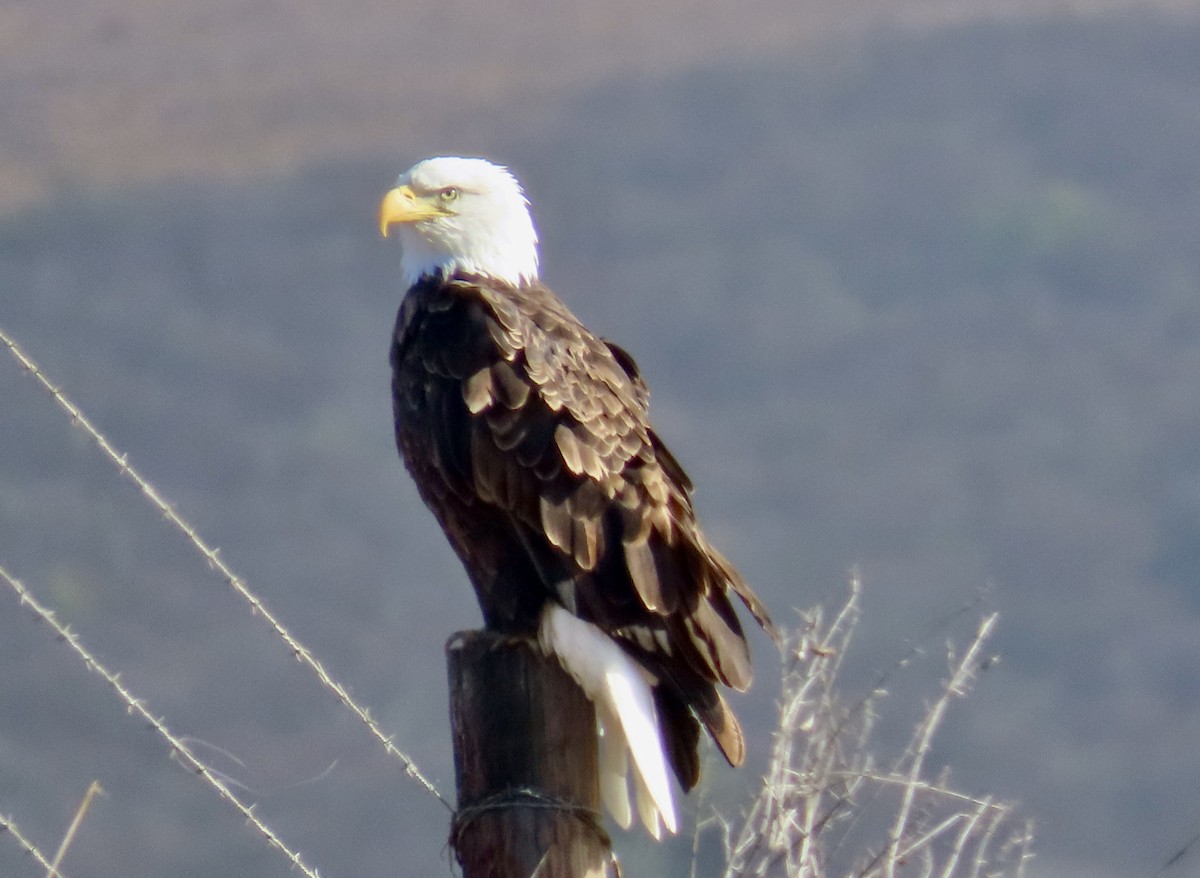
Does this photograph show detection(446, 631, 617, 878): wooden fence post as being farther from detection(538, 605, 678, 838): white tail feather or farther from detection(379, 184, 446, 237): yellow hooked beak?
detection(379, 184, 446, 237): yellow hooked beak

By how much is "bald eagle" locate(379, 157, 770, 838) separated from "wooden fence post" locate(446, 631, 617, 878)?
289mm

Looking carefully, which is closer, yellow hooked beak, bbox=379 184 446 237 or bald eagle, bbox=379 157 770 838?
bald eagle, bbox=379 157 770 838

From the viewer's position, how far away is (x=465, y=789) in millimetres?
3119

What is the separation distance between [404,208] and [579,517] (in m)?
1.57

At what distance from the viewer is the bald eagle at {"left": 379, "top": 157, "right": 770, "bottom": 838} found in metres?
3.62

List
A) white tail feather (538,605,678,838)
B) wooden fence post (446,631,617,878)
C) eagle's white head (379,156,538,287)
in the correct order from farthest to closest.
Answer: eagle's white head (379,156,538,287)
white tail feather (538,605,678,838)
wooden fence post (446,631,617,878)

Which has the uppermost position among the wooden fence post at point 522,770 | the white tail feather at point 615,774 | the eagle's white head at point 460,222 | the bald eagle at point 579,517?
the eagle's white head at point 460,222

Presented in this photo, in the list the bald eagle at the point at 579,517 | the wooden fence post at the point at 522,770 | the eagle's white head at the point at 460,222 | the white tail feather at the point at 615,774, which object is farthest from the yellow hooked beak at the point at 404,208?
the wooden fence post at the point at 522,770

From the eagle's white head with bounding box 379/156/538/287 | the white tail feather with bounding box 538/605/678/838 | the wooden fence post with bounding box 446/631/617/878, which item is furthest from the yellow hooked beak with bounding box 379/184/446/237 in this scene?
the wooden fence post with bounding box 446/631/617/878

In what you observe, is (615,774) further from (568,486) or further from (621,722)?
(568,486)

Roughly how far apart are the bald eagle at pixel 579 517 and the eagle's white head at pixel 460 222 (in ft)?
0.84

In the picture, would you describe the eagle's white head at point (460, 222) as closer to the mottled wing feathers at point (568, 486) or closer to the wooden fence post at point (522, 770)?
the mottled wing feathers at point (568, 486)

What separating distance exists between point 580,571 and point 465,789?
0.85 m

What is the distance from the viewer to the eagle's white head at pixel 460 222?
5023 mm
